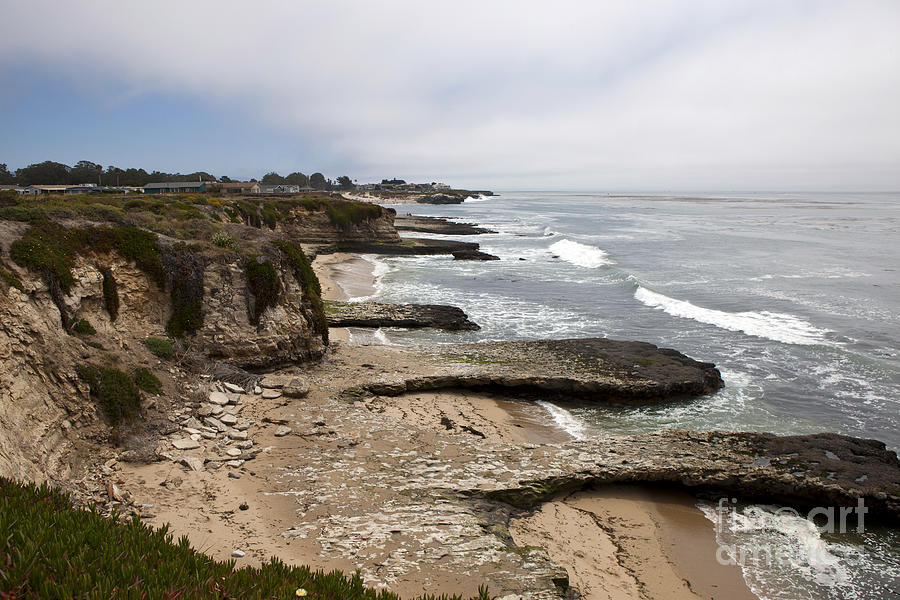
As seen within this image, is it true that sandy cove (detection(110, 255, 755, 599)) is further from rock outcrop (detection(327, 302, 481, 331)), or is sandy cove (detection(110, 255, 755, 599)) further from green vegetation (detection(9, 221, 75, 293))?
rock outcrop (detection(327, 302, 481, 331))

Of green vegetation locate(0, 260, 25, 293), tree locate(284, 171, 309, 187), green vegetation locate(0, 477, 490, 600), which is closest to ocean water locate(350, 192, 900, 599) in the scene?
green vegetation locate(0, 477, 490, 600)

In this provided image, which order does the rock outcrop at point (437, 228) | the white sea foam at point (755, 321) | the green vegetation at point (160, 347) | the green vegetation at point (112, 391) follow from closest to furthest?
the green vegetation at point (112, 391) < the green vegetation at point (160, 347) < the white sea foam at point (755, 321) < the rock outcrop at point (437, 228)

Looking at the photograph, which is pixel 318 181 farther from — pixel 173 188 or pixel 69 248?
pixel 69 248

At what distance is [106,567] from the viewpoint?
15.0 ft

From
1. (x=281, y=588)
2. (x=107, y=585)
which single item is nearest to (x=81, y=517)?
(x=107, y=585)

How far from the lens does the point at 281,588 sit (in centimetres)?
489

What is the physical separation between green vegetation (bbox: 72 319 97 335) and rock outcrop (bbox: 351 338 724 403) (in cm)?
621

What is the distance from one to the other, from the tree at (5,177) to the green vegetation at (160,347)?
241 feet

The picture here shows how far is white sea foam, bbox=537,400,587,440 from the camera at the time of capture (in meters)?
14.0

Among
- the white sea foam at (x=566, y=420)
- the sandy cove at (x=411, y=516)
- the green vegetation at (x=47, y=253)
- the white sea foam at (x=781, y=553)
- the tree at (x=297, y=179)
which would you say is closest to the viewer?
the sandy cove at (x=411, y=516)

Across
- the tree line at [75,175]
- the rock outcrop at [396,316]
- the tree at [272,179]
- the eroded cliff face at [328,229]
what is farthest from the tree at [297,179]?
the rock outcrop at [396,316]

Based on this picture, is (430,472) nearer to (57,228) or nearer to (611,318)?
(57,228)

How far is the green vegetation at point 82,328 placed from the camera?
11383mm

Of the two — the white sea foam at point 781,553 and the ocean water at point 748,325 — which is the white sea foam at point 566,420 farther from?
the white sea foam at point 781,553
